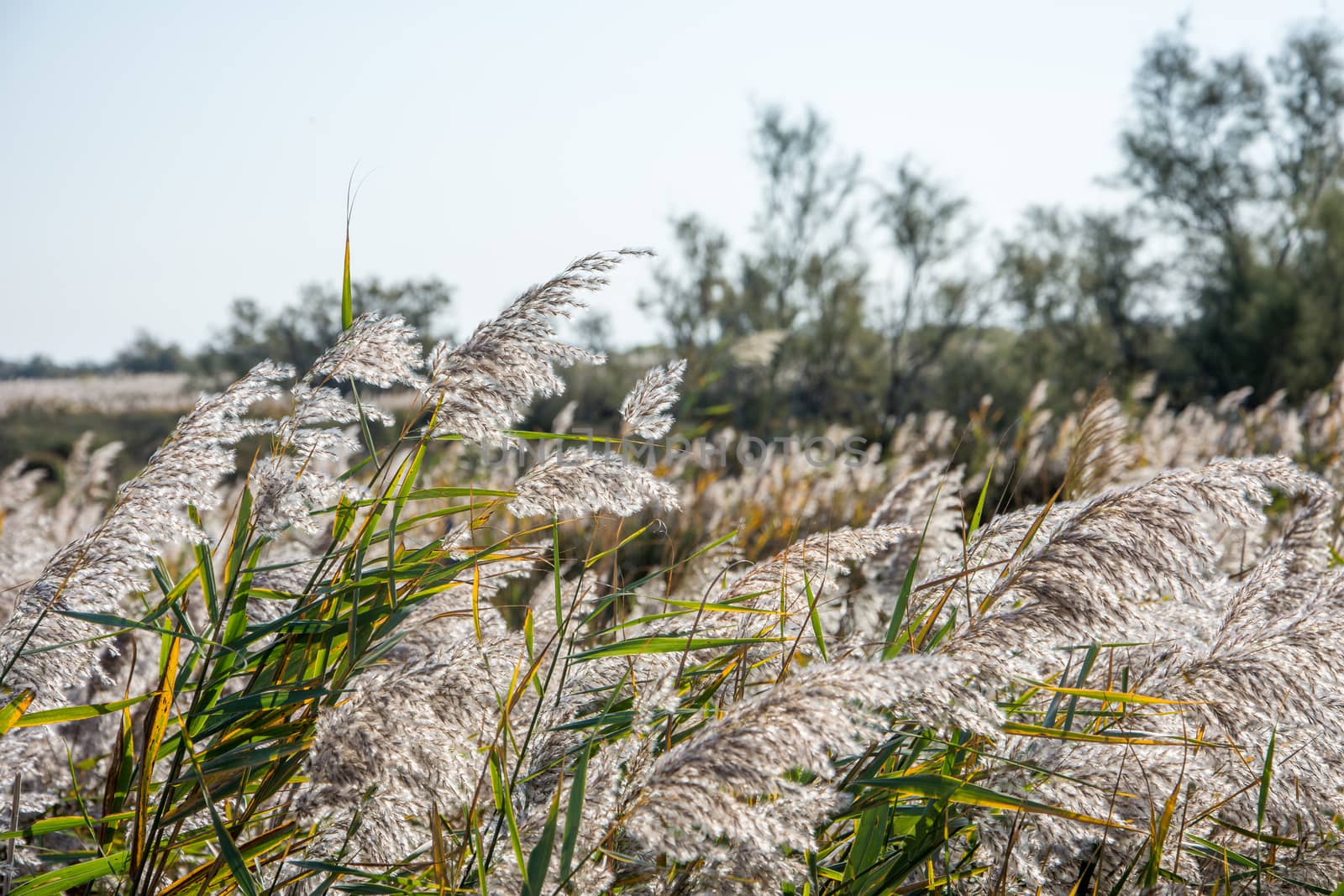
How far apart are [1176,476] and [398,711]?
1.32m

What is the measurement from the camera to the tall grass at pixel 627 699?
4.15 ft

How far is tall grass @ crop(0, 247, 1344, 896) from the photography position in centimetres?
126

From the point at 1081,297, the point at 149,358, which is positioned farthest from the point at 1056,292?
the point at 149,358

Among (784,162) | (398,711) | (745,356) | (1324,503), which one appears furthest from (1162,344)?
(398,711)

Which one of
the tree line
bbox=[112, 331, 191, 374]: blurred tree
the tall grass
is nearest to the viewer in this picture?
the tall grass

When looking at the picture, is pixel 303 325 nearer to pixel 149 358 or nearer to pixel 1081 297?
pixel 1081 297

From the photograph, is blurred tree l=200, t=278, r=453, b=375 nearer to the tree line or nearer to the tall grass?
the tree line

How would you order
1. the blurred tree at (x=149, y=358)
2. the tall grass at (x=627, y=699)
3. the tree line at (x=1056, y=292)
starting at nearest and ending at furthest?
the tall grass at (x=627, y=699)
the tree line at (x=1056, y=292)
the blurred tree at (x=149, y=358)

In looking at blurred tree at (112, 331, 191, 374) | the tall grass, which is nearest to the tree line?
the tall grass

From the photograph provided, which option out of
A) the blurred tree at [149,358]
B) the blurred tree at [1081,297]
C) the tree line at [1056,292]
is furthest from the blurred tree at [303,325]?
the blurred tree at [149,358]

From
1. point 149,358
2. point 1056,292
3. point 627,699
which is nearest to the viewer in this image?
point 627,699

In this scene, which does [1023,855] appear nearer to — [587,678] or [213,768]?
[587,678]

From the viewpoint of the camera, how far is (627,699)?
1.72 metres

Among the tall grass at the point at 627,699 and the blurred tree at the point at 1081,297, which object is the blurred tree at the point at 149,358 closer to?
the blurred tree at the point at 1081,297
